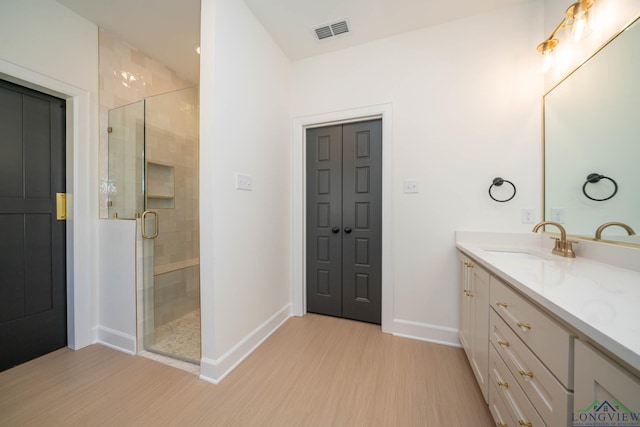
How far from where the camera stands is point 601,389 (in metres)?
0.53

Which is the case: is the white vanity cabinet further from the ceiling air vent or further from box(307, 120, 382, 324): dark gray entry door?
the ceiling air vent

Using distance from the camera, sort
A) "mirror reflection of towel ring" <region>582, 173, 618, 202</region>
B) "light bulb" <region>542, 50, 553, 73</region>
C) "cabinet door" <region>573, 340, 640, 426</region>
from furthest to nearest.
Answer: "light bulb" <region>542, 50, 553, 73</region>, "mirror reflection of towel ring" <region>582, 173, 618, 202</region>, "cabinet door" <region>573, 340, 640, 426</region>

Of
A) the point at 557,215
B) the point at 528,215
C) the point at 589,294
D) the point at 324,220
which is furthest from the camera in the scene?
the point at 324,220

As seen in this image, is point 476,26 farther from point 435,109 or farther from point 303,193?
point 303,193

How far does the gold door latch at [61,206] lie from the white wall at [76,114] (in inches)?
2.5

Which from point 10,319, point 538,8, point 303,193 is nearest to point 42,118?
point 10,319

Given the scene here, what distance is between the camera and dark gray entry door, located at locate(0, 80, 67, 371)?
5.14ft

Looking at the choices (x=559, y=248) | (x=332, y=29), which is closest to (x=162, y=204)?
(x=332, y=29)

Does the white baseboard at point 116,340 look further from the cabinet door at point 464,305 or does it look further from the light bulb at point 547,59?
the light bulb at point 547,59

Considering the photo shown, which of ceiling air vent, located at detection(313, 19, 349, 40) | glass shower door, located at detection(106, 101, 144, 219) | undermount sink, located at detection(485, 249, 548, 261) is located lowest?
undermount sink, located at detection(485, 249, 548, 261)

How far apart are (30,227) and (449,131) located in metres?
3.36

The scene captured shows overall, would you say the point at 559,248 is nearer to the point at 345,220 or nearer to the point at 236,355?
the point at 345,220

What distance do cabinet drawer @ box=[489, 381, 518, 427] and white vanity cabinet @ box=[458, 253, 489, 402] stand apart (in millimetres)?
71

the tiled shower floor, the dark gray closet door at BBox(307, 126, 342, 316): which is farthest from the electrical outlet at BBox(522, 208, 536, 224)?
the tiled shower floor
